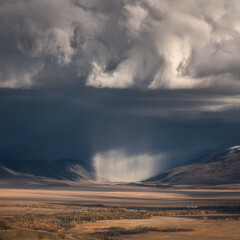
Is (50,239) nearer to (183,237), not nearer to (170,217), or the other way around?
(183,237)

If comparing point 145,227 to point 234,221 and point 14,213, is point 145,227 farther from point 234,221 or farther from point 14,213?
point 14,213

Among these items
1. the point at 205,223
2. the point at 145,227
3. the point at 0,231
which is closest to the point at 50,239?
the point at 0,231

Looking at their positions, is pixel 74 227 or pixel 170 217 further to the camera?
pixel 170 217

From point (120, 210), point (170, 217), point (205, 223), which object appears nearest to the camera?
point (205, 223)

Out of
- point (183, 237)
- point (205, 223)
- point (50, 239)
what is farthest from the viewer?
point (205, 223)

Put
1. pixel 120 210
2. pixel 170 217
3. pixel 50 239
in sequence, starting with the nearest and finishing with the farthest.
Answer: pixel 50 239, pixel 170 217, pixel 120 210

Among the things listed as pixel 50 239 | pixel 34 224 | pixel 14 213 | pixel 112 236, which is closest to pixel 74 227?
pixel 34 224

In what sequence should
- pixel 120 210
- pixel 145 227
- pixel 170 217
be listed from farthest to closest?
pixel 120 210, pixel 170 217, pixel 145 227

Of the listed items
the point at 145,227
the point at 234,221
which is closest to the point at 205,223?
the point at 234,221

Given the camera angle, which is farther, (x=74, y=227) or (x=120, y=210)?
(x=120, y=210)
